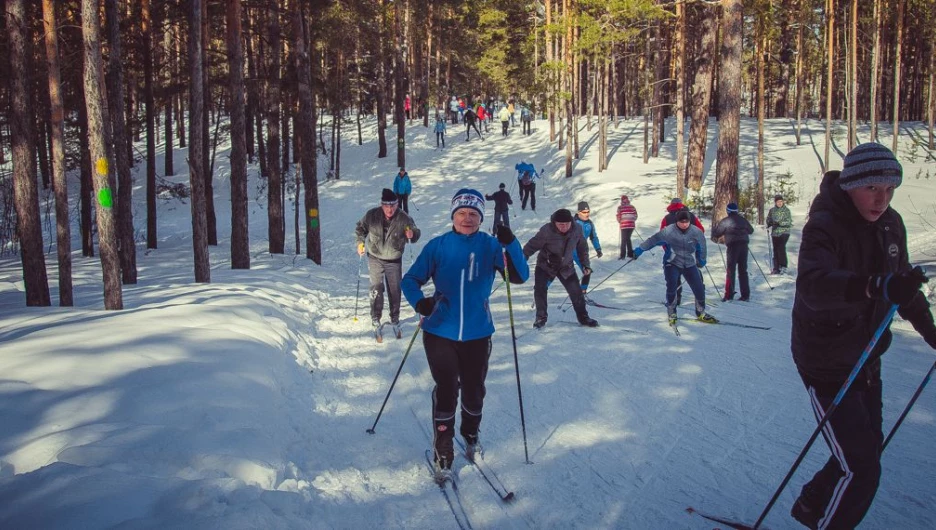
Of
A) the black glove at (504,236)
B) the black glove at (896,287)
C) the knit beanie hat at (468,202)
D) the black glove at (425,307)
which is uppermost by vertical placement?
the knit beanie hat at (468,202)

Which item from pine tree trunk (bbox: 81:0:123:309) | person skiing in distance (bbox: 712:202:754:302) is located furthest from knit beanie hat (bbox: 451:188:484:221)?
person skiing in distance (bbox: 712:202:754:302)

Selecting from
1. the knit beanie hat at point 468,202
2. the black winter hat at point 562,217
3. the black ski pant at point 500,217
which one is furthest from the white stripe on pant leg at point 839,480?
the black ski pant at point 500,217

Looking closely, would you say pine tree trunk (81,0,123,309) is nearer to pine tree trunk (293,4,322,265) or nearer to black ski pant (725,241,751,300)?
pine tree trunk (293,4,322,265)

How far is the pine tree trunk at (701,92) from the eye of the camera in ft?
63.7

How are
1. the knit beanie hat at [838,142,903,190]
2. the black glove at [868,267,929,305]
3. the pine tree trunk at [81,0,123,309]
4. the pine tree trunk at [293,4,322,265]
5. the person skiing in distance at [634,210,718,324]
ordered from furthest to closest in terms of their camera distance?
the pine tree trunk at [293,4,322,265]
the person skiing in distance at [634,210,718,324]
the pine tree trunk at [81,0,123,309]
the knit beanie hat at [838,142,903,190]
the black glove at [868,267,929,305]

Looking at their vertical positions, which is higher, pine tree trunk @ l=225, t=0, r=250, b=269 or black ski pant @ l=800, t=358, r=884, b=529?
pine tree trunk @ l=225, t=0, r=250, b=269

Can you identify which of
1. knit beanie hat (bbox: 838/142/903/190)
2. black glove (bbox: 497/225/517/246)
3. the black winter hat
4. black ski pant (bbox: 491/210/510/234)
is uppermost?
knit beanie hat (bbox: 838/142/903/190)

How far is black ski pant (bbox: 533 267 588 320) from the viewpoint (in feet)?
30.0

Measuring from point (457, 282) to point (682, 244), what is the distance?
5909 mm

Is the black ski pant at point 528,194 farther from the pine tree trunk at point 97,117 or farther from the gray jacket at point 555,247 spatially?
the pine tree trunk at point 97,117

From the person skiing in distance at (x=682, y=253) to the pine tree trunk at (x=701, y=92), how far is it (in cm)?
1243

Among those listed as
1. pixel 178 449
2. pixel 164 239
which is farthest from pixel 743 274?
pixel 164 239

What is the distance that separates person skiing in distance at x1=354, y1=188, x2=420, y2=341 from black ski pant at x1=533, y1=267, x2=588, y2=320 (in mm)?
2156

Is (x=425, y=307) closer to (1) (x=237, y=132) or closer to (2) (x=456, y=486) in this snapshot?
(2) (x=456, y=486)
